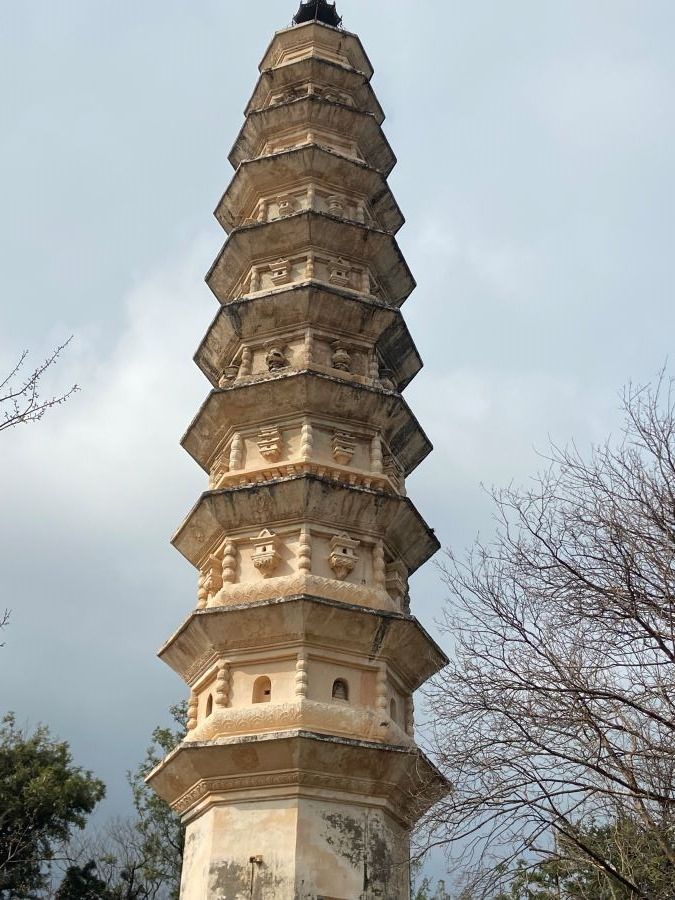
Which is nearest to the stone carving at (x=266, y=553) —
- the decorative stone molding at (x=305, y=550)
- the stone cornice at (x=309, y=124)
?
the decorative stone molding at (x=305, y=550)

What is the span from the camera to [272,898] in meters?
10.1

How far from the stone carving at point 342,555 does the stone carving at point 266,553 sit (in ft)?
2.36

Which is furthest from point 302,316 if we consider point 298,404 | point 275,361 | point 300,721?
point 300,721

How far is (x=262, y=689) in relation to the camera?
11656mm

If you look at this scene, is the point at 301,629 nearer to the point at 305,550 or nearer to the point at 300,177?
the point at 305,550

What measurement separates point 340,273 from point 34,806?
14629mm

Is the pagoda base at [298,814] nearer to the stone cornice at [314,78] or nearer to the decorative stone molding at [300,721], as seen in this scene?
the decorative stone molding at [300,721]

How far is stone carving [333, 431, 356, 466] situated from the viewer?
1368cm

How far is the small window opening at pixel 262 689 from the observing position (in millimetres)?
11562

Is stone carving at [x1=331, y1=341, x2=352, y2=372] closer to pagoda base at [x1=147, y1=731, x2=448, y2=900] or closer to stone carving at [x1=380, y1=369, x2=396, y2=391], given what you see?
stone carving at [x1=380, y1=369, x2=396, y2=391]

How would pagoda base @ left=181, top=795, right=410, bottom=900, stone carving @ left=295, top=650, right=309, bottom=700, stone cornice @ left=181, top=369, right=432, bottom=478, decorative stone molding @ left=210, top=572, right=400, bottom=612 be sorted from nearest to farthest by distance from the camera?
pagoda base @ left=181, top=795, right=410, bottom=900
stone carving @ left=295, top=650, right=309, bottom=700
decorative stone molding @ left=210, top=572, right=400, bottom=612
stone cornice @ left=181, top=369, right=432, bottom=478

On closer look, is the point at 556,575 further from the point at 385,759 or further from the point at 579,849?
the point at 385,759

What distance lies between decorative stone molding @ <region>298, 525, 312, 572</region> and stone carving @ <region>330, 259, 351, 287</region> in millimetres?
5148

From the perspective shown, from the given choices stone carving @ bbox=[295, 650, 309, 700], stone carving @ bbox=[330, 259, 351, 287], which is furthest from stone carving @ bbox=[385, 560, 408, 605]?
stone carving @ bbox=[330, 259, 351, 287]
